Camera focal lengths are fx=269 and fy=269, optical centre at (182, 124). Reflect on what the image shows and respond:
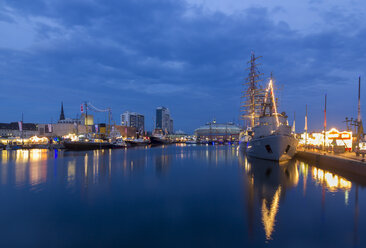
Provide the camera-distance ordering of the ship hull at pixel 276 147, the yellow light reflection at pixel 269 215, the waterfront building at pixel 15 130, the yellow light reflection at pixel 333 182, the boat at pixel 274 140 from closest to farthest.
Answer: the yellow light reflection at pixel 269 215 < the yellow light reflection at pixel 333 182 < the ship hull at pixel 276 147 < the boat at pixel 274 140 < the waterfront building at pixel 15 130

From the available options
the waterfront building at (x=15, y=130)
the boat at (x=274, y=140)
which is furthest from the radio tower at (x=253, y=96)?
the waterfront building at (x=15, y=130)

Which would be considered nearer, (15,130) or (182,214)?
(182,214)

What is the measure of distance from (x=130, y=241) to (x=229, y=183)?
15821 millimetres

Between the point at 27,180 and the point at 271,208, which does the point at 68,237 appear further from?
the point at 27,180

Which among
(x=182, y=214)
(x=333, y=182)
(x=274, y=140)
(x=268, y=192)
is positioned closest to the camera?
(x=182, y=214)

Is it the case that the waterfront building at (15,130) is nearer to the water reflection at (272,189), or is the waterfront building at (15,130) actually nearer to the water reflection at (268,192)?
the water reflection at (268,192)

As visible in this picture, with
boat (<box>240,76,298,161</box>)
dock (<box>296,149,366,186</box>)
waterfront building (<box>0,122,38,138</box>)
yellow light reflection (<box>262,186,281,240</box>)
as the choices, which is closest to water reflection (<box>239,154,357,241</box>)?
yellow light reflection (<box>262,186,281,240</box>)

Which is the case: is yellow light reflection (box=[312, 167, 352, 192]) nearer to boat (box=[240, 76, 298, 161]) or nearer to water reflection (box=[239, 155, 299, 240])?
water reflection (box=[239, 155, 299, 240])

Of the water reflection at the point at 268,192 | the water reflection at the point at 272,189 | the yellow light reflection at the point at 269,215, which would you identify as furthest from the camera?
the water reflection at the point at 272,189

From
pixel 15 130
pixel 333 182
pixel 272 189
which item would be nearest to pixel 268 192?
pixel 272 189

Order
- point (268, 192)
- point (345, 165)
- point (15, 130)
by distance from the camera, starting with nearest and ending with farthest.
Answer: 1. point (268, 192)
2. point (345, 165)
3. point (15, 130)

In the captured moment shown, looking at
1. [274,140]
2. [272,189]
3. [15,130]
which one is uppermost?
[15,130]

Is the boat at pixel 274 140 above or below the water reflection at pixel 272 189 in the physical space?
above

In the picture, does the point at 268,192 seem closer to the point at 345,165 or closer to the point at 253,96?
the point at 345,165
